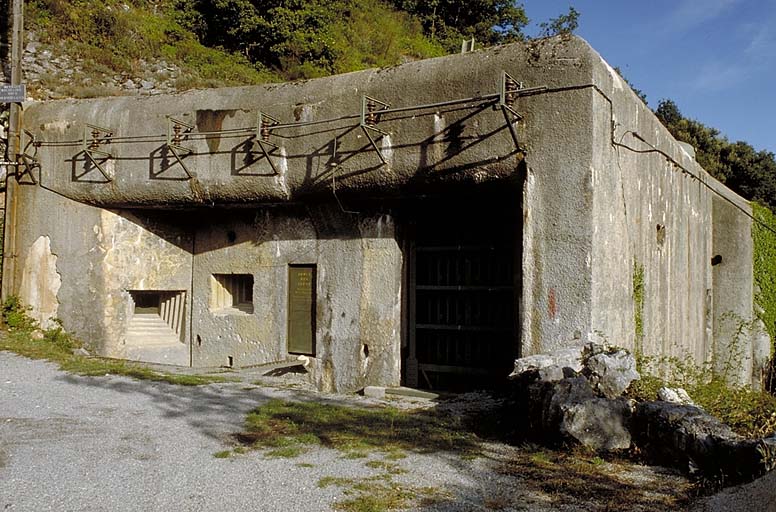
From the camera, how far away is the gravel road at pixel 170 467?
3.49 meters

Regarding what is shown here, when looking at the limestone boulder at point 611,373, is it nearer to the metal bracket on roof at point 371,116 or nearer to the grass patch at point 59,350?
the metal bracket on roof at point 371,116

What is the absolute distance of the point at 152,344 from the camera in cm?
905

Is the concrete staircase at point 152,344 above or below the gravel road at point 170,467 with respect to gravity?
above

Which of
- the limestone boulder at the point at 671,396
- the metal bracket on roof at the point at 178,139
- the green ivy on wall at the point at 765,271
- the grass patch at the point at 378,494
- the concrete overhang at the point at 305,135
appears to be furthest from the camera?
the green ivy on wall at the point at 765,271

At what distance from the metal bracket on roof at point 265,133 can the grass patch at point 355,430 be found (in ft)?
9.52

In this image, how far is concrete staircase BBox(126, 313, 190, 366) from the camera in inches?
354

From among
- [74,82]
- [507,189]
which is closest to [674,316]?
[507,189]

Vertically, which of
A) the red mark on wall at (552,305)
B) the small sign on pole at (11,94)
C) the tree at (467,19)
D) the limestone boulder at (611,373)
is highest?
the tree at (467,19)

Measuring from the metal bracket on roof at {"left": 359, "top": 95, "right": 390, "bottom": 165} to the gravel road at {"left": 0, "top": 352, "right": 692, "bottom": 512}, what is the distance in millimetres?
2833

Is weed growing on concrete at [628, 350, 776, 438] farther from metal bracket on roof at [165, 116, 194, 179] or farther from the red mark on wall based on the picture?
metal bracket on roof at [165, 116, 194, 179]

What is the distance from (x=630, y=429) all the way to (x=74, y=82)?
12752 mm

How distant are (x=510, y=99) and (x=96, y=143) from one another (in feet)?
17.8

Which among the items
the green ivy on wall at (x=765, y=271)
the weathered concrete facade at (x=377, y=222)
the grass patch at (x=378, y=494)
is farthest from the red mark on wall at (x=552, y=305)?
the green ivy on wall at (x=765, y=271)

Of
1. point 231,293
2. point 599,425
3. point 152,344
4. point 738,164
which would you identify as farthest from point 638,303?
point 738,164
